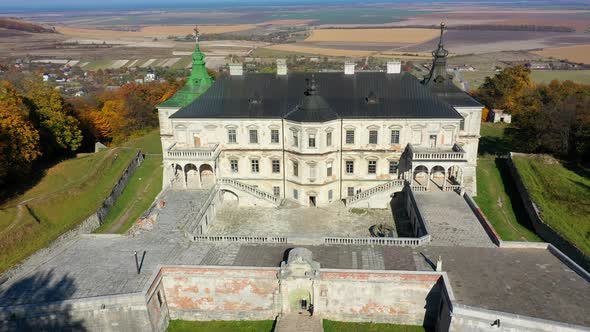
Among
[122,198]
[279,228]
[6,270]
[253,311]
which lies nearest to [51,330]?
[6,270]

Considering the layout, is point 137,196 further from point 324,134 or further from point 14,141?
point 324,134

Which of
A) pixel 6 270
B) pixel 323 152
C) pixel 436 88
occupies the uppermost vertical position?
pixel 436 88

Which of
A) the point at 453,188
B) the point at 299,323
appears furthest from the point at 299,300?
the point at 453,188

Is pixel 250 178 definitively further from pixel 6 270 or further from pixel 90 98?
pixel 90 98

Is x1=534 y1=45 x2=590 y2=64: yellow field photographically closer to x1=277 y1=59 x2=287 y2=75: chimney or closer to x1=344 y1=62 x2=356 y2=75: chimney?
x1=344 y1=62 x2=356 y2=75: chimney

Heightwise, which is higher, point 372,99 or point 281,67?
point 281,67

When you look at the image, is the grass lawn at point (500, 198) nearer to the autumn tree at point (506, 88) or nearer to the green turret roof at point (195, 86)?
the autumn tree at point (506, 88)
